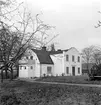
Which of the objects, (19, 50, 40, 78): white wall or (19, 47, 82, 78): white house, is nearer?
(19, 50, 40, 78): white wall

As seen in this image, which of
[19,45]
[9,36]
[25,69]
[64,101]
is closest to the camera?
[64,101]

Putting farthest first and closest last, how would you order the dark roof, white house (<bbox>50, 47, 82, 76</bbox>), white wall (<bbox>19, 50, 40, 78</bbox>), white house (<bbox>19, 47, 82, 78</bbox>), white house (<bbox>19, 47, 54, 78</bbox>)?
1. white house (<bbox>50, 47, 82, 76</bbox>)
2. the dark roof
3. white house (<bbox>19, 47, 82, 78</bbox>)
4. white house (<bbox>19, 47, 54, 78</bbox>)
5. white wall (<bbox>19, 50, 40, 78</bbox>)

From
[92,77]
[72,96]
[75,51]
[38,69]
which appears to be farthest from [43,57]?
[72,96]

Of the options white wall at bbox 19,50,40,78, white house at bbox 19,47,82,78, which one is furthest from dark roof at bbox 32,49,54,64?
white wall at bbox 19,50,40,78

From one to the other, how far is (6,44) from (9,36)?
31.5 inches

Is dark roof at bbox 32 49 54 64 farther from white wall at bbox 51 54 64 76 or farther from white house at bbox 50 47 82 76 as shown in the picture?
white wall at bbox 51 54 64 76

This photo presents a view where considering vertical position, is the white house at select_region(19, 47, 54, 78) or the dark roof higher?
the dark roof

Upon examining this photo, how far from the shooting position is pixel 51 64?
3731cm

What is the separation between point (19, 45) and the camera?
43.9 feet

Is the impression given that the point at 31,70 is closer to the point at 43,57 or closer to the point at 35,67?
the point at 35,67

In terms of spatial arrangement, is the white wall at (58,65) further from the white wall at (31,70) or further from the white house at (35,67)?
the white wall at (31,70)

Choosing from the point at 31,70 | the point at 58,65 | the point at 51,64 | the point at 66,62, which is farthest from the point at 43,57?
the point at 66,62

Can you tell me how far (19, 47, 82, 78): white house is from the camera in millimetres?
34906

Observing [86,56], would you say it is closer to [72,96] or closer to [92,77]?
[92,77]
